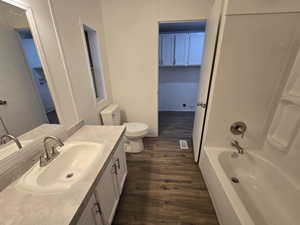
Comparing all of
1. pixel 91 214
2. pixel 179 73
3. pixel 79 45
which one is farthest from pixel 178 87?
pixel 91 214

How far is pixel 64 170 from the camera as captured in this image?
3.18 ft

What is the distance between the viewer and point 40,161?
2.80ft

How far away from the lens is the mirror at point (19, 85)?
2.56 ft

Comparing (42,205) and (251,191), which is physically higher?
A: (42,205)

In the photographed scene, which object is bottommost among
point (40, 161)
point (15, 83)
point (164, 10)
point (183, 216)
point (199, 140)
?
point (183, 216)

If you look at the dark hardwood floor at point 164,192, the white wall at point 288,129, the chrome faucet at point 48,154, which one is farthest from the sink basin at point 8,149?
the white wall at point 288,129

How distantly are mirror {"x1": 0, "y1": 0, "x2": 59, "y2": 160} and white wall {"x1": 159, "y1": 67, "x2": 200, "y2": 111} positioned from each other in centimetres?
303

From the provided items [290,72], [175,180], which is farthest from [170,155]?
[290,72]

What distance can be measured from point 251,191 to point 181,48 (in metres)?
3.02

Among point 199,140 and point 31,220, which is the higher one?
point 31,220

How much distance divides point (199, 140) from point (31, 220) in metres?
1.69

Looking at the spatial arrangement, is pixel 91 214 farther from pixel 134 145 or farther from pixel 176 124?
pixel 176 124

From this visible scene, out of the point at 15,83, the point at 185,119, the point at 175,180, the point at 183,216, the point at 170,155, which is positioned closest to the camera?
the point at 15,83

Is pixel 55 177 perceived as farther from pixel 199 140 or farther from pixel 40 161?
pixel 199 140
